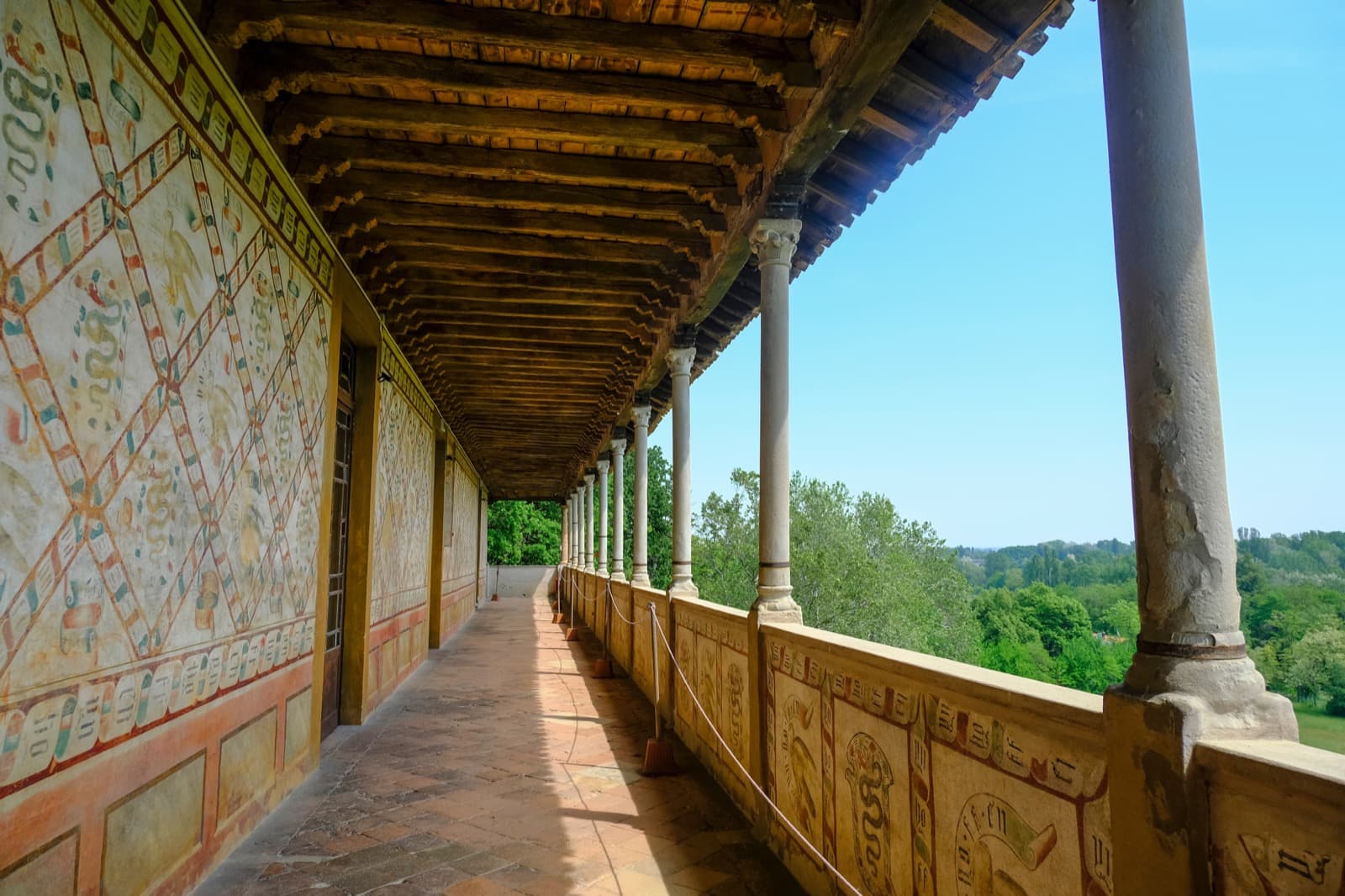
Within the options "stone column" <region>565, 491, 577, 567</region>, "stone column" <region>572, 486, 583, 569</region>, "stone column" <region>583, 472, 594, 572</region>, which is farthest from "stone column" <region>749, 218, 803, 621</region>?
"stone column" <region>565, 491, 577, 567</region>

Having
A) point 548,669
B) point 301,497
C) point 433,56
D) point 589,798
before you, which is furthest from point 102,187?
point 548,669

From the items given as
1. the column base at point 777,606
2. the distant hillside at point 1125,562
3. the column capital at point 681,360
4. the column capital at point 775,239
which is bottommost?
the distant hillside at point 1125,562

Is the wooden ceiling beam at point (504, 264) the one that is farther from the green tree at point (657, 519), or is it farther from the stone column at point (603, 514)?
→ the green tree at point (657, 519)

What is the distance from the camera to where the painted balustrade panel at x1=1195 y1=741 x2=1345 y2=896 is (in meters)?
1.25

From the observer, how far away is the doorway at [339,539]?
20.4 feet

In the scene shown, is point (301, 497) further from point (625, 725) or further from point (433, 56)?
point (625, 725)

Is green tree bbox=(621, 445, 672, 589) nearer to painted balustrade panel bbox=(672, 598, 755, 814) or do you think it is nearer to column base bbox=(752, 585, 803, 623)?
painted balustrade panel bbox=(672, 598, 755, 814)

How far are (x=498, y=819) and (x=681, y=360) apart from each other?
444cm

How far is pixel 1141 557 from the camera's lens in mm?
1769

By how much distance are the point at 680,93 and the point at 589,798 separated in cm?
408

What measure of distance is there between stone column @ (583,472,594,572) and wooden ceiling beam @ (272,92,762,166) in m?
13.3

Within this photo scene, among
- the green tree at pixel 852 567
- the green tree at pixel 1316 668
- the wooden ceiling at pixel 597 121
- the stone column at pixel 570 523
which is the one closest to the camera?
the wooden ceiling at pixel 597 121

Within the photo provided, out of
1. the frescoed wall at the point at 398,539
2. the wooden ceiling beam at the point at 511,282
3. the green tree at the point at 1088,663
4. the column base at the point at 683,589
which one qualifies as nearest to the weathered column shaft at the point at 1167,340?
the column base at the point at 683,589

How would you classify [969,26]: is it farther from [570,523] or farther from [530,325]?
[570,523]
